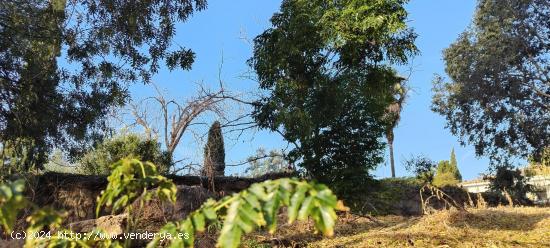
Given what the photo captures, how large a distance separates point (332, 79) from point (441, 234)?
5.69 metres

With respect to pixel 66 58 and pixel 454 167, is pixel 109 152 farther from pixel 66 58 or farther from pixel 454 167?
pixel 454 167

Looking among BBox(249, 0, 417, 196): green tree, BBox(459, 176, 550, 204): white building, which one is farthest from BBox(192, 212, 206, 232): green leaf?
BBox(459, 176, 550, 204): white building

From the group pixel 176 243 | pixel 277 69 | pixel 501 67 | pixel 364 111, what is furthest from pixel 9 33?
pixel 501 67

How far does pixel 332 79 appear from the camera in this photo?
1038cm

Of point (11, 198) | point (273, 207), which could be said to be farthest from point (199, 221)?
point (11, 198)

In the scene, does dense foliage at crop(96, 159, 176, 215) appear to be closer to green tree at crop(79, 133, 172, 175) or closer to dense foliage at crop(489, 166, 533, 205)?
green tree at crop(79, 133, 172, 175)

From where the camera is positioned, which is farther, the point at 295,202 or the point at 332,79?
the point at 332,79

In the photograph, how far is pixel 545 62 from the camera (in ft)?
61.2

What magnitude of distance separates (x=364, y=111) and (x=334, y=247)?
21.7ft

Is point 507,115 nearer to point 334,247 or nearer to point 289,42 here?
point 289,42

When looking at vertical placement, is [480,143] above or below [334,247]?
above

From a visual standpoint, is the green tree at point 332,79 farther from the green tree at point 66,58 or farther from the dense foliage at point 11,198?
the dense foliage at point 11,198

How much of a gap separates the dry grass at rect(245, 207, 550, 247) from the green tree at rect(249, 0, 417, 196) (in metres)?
3.63

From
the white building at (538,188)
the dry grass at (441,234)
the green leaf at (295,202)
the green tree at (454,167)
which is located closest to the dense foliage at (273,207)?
the green leaf at (295,202)
